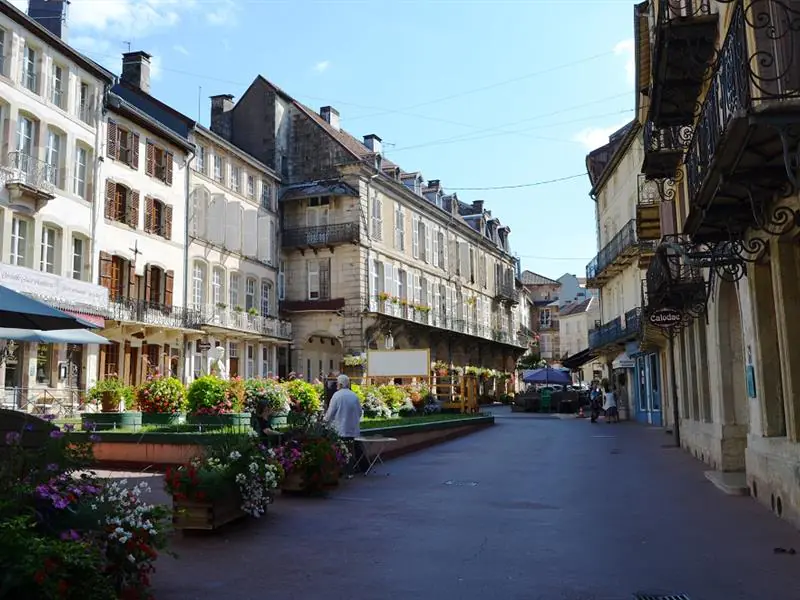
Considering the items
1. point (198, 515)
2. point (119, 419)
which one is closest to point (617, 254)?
point (119, 419)

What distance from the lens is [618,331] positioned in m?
34.7

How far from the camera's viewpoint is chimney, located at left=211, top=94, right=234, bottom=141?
42.1 metres

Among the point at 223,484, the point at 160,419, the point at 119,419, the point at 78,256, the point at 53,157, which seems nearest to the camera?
the point at 223,484

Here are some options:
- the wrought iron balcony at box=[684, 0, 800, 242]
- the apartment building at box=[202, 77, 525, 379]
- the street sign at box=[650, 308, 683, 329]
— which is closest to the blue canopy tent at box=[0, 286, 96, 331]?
the wrought iron balcony at box=[684, 0, 800, 242]

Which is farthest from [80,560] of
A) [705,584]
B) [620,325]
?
[620,325]

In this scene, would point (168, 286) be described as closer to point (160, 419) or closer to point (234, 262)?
point (234, 262)

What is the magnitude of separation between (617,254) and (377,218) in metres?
13.8

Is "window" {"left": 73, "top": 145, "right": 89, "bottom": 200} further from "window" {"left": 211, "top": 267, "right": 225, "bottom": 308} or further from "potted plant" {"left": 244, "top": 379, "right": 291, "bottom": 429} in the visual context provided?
"potted plant" {"left": 244, "top": 379, "right": 291, "bottom": 429}

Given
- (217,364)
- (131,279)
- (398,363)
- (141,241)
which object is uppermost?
(141,241)

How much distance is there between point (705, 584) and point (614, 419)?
27782mm

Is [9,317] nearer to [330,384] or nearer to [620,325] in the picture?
[330,384]

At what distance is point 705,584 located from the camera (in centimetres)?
593

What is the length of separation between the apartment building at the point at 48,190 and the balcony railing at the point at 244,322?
23.0ft

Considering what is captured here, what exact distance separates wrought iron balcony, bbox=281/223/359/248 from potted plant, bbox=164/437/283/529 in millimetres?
31400
